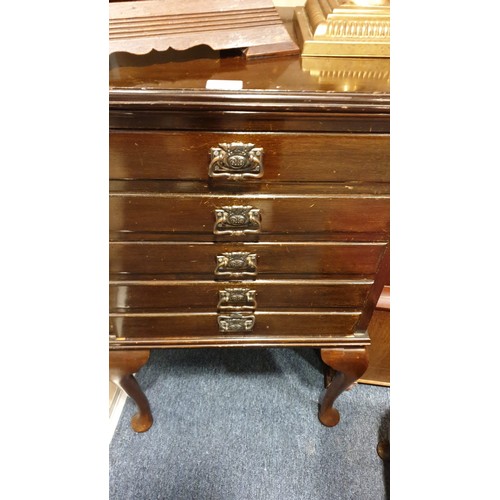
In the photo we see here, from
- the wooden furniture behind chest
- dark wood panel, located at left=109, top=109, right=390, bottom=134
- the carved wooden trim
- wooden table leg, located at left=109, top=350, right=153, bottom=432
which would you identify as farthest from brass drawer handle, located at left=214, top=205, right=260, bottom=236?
wooden table leg, located at left=109, top=350, right=153, bottom=432

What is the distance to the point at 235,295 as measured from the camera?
79 centimetres

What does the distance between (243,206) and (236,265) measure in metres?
0.12

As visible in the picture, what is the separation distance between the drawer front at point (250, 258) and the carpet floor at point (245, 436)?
0.52 m

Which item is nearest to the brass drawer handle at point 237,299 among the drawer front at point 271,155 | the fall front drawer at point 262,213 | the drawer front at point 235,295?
the drawer front at point 235,295

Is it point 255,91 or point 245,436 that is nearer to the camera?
point 255,91

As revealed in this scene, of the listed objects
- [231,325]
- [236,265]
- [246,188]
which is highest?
[246,188]

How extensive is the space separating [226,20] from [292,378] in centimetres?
94

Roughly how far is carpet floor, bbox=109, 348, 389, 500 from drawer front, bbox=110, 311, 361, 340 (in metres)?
0.37

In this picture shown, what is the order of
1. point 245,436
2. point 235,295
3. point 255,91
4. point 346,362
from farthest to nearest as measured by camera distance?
point 245,436 < point 346,362 < point 235,295 < point 255,91

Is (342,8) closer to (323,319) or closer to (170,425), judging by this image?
(323,319)

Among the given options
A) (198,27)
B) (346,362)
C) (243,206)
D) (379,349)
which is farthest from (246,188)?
(379,349)

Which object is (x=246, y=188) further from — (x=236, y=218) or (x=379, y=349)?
(x=379, y=349)

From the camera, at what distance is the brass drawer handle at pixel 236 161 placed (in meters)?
0.61

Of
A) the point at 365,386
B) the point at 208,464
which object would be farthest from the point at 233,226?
the point at 365,386
